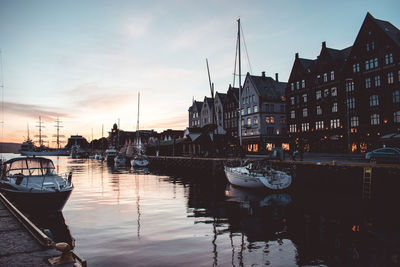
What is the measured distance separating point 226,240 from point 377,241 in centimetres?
699

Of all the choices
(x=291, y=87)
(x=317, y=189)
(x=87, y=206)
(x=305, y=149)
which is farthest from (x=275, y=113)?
(x=87, y=206)

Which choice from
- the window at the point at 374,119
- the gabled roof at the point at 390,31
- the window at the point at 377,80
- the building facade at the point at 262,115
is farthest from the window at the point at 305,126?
the gabled roof at the point at 390,31

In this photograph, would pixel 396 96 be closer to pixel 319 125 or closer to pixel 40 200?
pixel 319 125

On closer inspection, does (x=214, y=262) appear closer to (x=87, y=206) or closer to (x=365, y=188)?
(x=87, y=206)

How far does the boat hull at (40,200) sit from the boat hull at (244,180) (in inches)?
678

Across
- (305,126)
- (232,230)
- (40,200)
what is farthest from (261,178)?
(305,126)

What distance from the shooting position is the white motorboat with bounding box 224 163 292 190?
28391mm

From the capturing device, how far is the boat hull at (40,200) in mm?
17953

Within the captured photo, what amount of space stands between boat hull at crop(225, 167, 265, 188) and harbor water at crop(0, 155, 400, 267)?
8.68ft

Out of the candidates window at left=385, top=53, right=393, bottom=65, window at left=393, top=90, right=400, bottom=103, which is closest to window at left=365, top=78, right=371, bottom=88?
window at left=385, top=53, right=393, bottom=65

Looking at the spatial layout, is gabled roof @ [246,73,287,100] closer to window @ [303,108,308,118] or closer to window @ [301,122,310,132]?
window @ [303,108,308,118]

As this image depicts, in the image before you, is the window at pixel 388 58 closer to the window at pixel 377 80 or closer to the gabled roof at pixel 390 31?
the gabled roof at pixel 390 31

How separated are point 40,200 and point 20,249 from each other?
1117 cm

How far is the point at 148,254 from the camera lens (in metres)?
12.2
